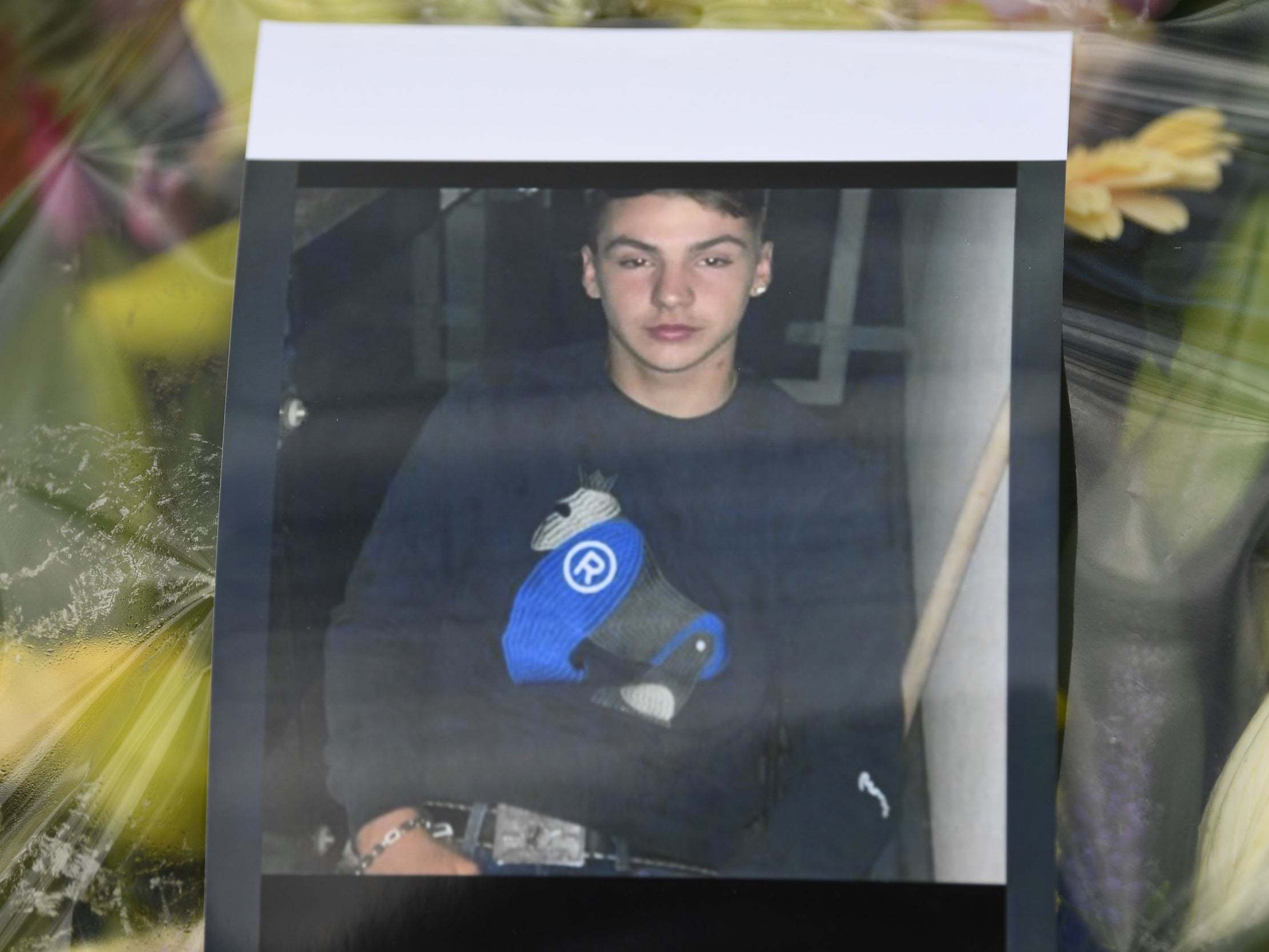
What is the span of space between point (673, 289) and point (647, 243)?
2cm

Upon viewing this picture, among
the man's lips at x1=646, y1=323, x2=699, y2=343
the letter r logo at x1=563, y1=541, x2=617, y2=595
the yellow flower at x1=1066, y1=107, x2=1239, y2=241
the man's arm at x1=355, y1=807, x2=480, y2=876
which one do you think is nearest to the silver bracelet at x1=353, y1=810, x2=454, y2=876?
the man's arm at x1=355, y1=807, x2=480, y2=876

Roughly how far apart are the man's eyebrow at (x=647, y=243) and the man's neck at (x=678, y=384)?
4 cm

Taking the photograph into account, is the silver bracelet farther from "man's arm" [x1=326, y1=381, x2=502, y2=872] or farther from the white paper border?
A: the white paper border

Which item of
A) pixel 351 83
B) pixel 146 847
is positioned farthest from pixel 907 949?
pixel 351 83

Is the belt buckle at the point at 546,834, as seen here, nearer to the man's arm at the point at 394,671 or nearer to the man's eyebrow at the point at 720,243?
the man's arm at the point at 394,671

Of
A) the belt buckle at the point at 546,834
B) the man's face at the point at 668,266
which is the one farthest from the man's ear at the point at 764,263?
the belt buckle at the point at 546,834

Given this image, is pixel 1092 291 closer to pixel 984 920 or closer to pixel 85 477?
pixel 984 920

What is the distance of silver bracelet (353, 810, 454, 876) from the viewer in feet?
1.64

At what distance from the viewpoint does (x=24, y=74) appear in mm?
542

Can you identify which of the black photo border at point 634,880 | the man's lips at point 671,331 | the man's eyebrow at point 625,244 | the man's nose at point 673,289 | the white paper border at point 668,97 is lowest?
the black photo border at point 634,880

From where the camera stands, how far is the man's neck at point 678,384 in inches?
20.3

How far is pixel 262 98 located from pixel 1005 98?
0.31 meters

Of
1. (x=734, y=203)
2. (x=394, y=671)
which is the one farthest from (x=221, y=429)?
(x=734, y=203)

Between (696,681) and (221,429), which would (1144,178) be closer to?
(696,681)
